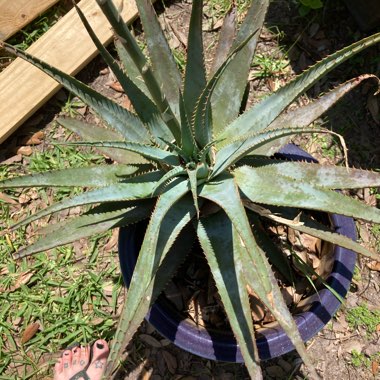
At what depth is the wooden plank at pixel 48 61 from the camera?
235 centimetres

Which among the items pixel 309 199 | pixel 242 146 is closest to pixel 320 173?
pixel 309 199

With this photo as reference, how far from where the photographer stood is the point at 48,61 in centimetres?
238

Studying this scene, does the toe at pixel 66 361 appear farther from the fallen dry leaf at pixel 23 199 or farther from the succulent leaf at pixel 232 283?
the succulent leaf at pixel 232 283

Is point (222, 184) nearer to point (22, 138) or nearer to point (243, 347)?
point (243, 347)

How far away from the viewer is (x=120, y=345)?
1.24 meters

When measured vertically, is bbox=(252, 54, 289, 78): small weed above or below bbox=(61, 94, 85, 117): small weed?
below

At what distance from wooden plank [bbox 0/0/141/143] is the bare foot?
111 cm

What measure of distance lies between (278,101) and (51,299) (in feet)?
4.84

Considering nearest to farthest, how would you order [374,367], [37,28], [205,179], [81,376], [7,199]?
[205,179] < [374,367] < [81,376] < [7,199] < [37,28]

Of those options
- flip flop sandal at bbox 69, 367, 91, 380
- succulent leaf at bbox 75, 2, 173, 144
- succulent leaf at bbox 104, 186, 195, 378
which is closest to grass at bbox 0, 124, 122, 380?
flip flop sandal at bbox 69, 367, 91, 380

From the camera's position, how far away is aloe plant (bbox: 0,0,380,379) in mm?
1213

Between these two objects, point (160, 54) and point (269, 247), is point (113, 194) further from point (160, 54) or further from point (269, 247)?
point (269, 247)

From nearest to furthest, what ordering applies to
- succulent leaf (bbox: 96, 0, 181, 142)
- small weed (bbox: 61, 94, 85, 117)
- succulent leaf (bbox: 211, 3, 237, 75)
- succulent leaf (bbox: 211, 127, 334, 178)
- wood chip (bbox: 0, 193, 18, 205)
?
succulent leaf (bbox: 96, 0, 181, 142) → succulent leaf (bbox: 211, 127, 334, 178) → succulent leaf (bbox: 211, 3, 237, 75) → wood chip (bbox: 0, 193, 18, 205) → small weed (bbox: 61, 94, 85, 117)

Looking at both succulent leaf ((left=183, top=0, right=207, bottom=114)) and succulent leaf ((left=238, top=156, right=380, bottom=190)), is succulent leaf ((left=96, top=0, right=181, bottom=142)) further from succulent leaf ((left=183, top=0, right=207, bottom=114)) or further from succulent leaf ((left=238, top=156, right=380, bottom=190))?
succulent leaf ((left=238, top=156, right=380, bottom=190))
